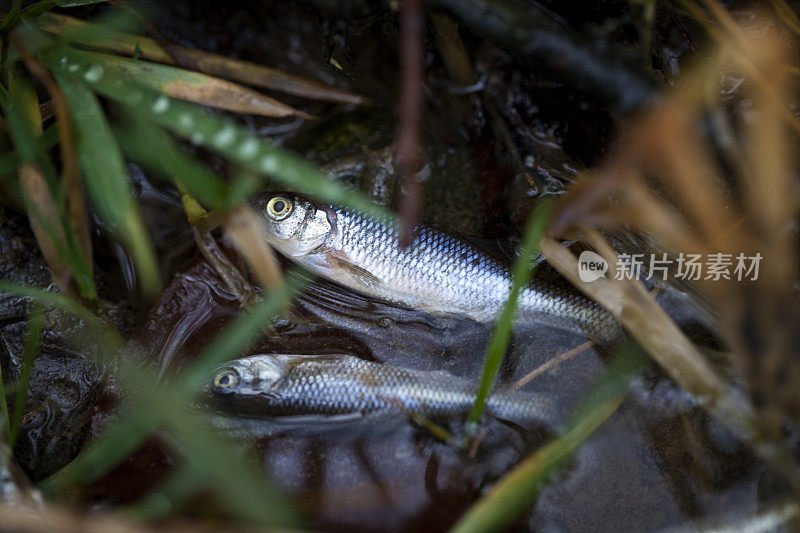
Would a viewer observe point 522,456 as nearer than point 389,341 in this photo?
Yes

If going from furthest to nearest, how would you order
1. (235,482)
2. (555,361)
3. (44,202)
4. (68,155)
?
(555,361) → (44,202) → (68,155) → (235,482)

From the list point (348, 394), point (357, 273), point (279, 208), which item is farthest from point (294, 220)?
point (348, 394)

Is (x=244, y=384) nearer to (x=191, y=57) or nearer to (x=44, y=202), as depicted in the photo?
(x=44, y=202)

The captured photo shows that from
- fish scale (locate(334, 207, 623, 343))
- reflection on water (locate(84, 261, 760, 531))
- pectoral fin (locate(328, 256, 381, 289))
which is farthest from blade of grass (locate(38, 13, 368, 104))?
reflection on water (locate(84, 261, 760, 531))

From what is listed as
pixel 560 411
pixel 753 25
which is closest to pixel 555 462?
pixel 560 411

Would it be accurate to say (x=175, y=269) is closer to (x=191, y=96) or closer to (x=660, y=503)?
(x=191, y=96)

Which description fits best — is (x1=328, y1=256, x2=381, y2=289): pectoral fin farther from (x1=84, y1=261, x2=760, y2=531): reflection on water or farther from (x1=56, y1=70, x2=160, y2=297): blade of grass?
(x1=56, y1=70, x2=160, y2=297): blade of grass

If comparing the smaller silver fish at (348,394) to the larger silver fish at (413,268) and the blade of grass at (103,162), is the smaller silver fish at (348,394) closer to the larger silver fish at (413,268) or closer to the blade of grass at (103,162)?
the larger silver fish at (413,268)

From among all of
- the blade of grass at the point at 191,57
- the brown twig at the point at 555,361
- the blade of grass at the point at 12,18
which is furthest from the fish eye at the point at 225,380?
the blade of grass at the point at 12,18
